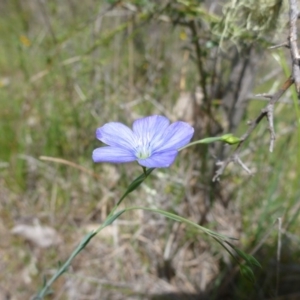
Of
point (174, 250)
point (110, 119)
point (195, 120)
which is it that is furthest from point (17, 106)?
point (174, 250)

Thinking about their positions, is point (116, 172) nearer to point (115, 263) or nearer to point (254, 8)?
point (115, 263)

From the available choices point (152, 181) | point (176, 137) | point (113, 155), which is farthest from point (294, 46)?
→ point (152, 181)

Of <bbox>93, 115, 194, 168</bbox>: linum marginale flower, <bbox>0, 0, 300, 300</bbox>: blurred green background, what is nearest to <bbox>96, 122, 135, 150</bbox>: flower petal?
<bbox>93, 115, 194, 168</bbox>: linum marginale flower

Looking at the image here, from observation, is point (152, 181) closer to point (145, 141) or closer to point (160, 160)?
point (145, 141)

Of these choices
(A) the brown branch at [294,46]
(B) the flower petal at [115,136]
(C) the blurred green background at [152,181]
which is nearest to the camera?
(A) the brown branch at [294,46]

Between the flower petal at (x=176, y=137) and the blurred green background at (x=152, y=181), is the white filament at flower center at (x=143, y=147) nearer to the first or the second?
the flower petal at (x=176, y=137)

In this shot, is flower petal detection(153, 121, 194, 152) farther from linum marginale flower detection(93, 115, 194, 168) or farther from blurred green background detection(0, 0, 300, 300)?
blurred green background detection(0, 0, 300, 300)

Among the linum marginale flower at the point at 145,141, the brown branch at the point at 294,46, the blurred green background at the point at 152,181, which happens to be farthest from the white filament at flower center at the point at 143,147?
the blurred green background at the point at 152,181
